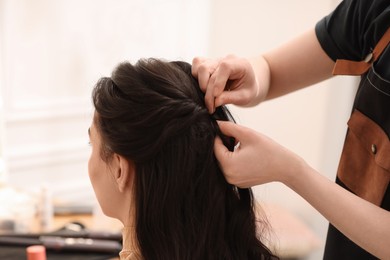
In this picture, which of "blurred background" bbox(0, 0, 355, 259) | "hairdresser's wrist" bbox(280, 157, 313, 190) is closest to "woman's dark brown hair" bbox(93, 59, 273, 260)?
"hairdresser's wrist" bbox(280, 157, 313, 190)

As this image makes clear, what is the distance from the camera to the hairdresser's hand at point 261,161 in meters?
0.81

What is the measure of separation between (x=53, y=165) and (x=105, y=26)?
59 cm

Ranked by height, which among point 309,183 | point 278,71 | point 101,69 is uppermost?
point 278,71

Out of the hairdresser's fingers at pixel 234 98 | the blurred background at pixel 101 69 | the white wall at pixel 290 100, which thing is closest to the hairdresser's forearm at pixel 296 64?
the hairdresser's fingers at pixel 234 98

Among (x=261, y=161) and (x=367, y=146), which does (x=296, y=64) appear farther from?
(x=261, y=161)

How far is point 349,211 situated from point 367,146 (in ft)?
0.65

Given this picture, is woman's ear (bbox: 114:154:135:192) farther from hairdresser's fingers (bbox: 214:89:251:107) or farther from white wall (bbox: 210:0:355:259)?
white wall (bbox: 210:0:355:259)

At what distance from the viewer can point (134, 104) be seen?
2.80 ft

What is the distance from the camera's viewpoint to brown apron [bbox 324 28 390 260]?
36.4 inches

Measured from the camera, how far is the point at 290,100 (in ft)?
8.10

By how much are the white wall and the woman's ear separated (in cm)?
142

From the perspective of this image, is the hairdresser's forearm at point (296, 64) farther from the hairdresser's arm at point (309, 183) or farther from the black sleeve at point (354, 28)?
the hairdresser's arm at point (309, 183)

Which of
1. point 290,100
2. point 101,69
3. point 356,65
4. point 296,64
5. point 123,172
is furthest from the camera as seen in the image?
point 290,100

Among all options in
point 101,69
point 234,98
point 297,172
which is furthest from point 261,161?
point 101,69
